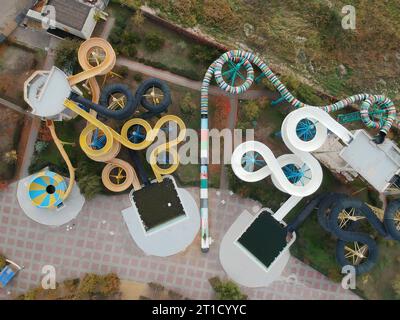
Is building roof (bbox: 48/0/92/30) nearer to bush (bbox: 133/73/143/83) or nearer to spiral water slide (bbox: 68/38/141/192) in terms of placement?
spiral water slide (bbox: 68/38/141/192)

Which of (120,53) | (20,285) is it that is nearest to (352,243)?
(120,53)

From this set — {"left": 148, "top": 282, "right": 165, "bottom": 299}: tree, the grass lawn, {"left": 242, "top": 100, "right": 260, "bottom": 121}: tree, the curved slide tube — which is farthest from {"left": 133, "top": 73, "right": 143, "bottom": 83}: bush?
the curved slide tube

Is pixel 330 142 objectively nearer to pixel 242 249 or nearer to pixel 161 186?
pixel 242 249

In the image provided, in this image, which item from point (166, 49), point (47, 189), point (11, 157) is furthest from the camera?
point (166, 49)

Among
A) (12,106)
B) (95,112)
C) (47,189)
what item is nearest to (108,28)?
(95,112)

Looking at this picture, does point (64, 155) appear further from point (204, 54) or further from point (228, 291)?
point (228, 291)

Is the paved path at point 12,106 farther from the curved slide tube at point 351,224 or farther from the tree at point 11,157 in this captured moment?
the curved slide tube at point 351,224
